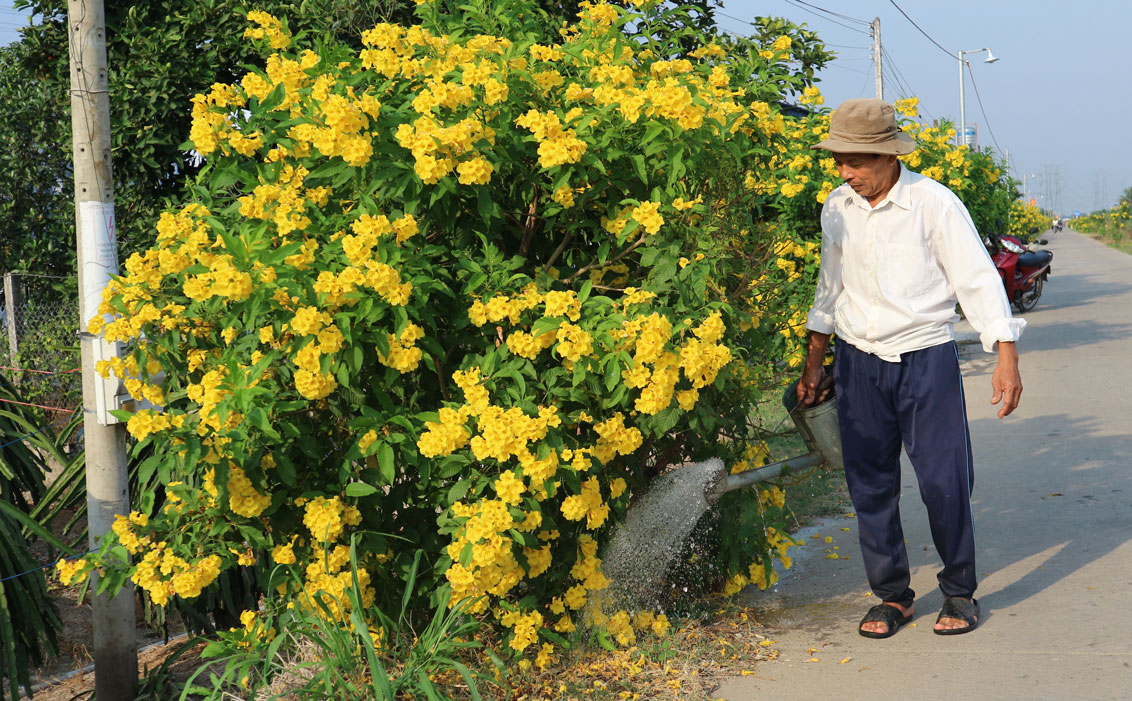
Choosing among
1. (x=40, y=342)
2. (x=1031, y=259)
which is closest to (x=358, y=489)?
(x=40, y=342)

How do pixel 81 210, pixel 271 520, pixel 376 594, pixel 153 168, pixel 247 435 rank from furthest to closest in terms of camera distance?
pixel 153 168, pixel 81 210, pixel 376 594, pixel 271 520, pixel 247 435

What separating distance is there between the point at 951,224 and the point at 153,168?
465 centimetres

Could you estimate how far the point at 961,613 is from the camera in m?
3.77

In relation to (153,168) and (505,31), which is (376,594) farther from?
(153,168)

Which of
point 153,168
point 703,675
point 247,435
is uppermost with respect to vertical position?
point 153,168

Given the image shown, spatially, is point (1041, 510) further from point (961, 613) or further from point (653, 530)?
point (653, 530)

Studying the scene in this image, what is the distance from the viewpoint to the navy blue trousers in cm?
368

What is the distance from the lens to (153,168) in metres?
6.22

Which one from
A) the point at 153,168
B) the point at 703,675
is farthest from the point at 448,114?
the point at 153,168

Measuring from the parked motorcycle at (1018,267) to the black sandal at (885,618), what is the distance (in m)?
13.0

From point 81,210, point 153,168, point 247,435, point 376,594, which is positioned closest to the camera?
point 247,435

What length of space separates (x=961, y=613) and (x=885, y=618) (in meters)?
0.27

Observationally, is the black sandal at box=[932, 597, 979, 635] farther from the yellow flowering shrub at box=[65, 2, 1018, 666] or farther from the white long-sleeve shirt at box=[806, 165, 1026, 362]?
the white long-sleeve shirt at box=[806, 165, 1026, 362]

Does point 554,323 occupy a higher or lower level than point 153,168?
lower
